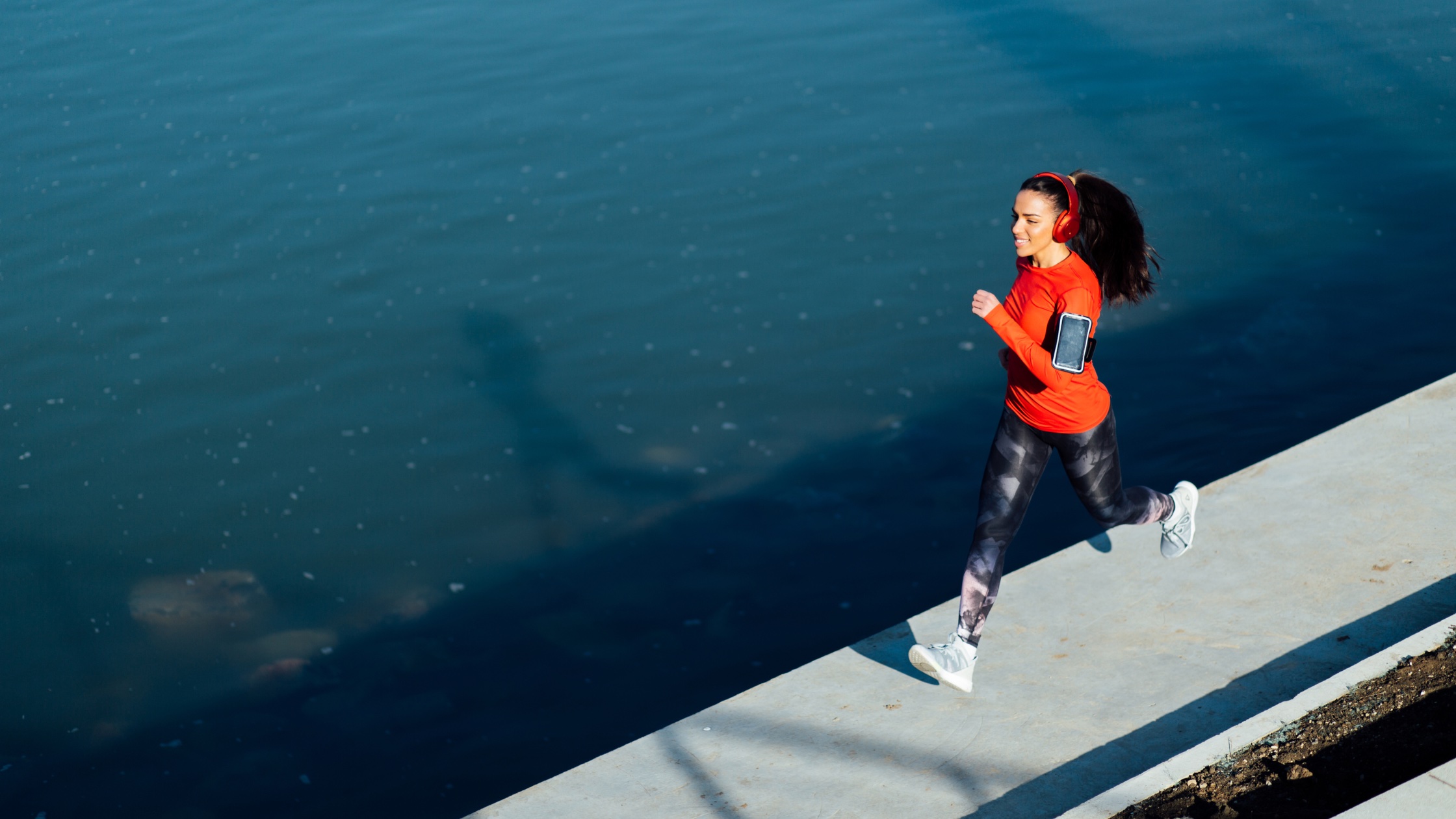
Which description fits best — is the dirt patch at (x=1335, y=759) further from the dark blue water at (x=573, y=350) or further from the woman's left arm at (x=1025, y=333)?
the dark blue water at (x=573, y=350)

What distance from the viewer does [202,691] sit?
588 centimetres

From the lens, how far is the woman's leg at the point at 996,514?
4.05m

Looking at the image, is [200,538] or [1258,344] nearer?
[200,538]

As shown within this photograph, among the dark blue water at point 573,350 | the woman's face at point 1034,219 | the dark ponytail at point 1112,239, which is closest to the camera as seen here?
the woman's face at point 1034,219

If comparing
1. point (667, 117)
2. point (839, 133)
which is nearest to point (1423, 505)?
point (839, 133)

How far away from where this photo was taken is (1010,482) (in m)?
4.06

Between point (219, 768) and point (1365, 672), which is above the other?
point (1365, 672)

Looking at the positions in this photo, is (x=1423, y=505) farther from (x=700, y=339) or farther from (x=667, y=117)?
(x=667, y=117)

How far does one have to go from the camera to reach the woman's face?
3.63 meters

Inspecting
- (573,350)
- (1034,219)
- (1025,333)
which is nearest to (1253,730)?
(1025,333)

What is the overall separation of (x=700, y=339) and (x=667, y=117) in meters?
4.59

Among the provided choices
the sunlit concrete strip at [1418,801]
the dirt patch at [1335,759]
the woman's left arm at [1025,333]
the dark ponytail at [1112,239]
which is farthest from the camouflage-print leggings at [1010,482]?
the sunlit concrete strip at [1418,801]

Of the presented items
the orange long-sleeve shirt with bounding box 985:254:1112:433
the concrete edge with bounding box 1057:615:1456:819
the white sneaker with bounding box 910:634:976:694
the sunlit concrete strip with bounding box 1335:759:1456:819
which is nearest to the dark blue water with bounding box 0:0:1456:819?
the white sneaker with bounding box 910:634:976:694

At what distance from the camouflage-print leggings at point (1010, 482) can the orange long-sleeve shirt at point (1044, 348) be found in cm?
7
